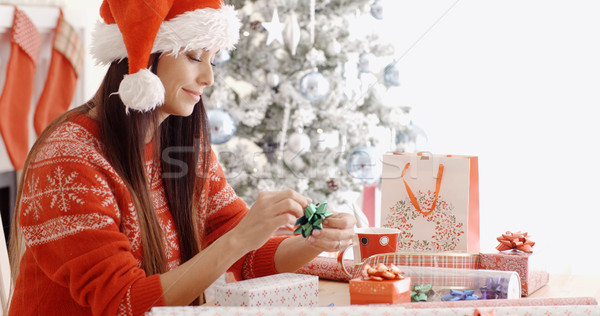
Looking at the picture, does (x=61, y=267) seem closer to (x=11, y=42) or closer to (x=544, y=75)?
(x=11, y=42)

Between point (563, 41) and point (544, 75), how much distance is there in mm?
170

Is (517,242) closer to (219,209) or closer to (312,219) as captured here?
(312,219)

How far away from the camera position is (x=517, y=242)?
1.13m

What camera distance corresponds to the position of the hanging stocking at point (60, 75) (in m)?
2.89

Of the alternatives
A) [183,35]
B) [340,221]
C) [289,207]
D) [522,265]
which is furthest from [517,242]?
[183,35]

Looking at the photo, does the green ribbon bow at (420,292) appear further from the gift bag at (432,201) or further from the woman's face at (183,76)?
the woman's face at (183,76)

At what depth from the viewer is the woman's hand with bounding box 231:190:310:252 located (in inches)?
38.9

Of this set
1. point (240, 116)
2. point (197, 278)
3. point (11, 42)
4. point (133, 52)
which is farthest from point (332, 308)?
point (11, 42)

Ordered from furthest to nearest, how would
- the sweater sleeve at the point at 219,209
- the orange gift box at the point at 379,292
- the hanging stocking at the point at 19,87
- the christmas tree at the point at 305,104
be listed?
1. the christmas tree at the point at 305,104
2. the hanging stocking at the point at 19,87
3. the sweater sleeve at the point at 219,209
4. the orange gift box at the point at 379,292

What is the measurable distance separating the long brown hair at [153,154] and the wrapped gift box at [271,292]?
276 mm

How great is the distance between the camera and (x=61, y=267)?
3.26 ft

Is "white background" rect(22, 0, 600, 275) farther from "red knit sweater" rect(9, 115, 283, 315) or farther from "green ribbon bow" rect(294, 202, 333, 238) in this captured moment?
"red knit sweater" rect(9, 115, 283, 315)

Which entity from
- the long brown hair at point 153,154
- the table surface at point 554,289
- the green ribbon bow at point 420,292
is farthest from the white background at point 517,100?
the green ribbon bow at point 420,292

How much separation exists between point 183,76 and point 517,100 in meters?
2.24
